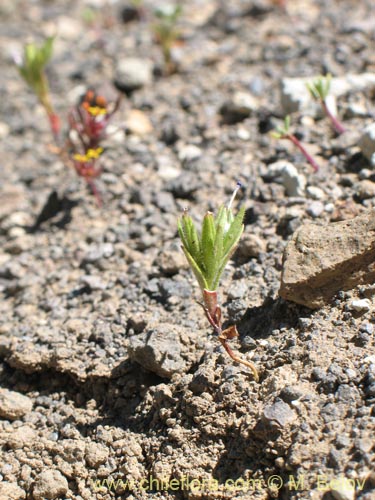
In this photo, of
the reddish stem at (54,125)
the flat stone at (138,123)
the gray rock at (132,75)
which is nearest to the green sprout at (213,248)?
the flat stone at (138,123)

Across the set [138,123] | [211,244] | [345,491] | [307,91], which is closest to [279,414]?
[345,491]

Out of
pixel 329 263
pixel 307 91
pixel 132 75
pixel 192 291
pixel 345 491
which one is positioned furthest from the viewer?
pixel 132 75

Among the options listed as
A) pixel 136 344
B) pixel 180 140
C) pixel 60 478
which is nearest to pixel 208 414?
pixel 136 344

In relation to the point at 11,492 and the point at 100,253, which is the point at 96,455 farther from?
the point at 100,253

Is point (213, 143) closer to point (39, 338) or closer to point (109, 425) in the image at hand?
point (39, 338)

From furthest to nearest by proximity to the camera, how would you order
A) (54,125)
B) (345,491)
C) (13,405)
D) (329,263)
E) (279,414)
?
1. (54,125)
2. (13,405)
3. (329,263)
4. (279,414)
5. (345,491)

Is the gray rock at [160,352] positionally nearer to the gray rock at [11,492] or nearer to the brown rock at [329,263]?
the brown rock at [329,263]

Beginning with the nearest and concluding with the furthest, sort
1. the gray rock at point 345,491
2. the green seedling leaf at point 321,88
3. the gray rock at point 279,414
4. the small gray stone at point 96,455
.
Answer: the gray rock at point 345,491
the gray rock at point 279,414
the small gray stone at point 96,455
the green seedling leaf at point 321,88
